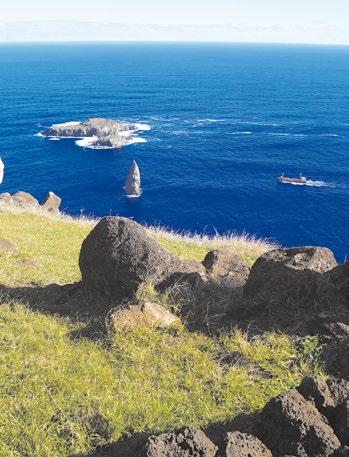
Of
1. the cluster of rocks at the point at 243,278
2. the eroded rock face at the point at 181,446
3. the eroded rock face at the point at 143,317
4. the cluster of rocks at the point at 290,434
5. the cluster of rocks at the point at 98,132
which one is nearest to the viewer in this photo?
the eroded rock face at the point at 181,446

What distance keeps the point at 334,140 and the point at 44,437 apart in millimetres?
127145

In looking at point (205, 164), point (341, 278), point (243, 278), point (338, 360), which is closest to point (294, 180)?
point (205, 164)

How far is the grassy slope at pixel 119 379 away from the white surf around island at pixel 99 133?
10876 cm

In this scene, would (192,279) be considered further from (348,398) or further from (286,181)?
(286,181)

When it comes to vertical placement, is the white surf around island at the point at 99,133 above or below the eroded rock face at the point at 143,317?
below

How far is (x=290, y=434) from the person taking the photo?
6.19m

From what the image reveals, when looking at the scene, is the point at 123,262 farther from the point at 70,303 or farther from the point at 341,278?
the point at 341,278

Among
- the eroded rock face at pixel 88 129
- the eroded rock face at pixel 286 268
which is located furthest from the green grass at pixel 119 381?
the eroded rock face at pixel 88 129

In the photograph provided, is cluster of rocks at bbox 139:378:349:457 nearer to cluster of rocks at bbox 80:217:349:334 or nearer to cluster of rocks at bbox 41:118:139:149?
cluster of rocks at bbox 80:217:349:334

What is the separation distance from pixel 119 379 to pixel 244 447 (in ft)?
11.3

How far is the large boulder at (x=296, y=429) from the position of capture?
5992mm

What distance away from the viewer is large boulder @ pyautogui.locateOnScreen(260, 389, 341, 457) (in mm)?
5992

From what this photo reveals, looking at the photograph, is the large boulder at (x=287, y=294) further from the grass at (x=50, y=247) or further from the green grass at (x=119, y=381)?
the grass at (x=50, y=247)

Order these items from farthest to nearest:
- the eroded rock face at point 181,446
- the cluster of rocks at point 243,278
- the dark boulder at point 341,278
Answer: the dark boulder at point 341,278 → the cluster of rocks at point 243,278 → the eroded rock face at point 181,446
